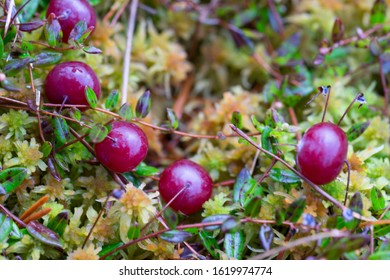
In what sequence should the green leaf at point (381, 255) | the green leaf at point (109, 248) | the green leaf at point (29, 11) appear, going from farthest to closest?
1. the green leaf at point (29, 11)
2. the green leaf at point (109, 248)
3. the green leaf at point (381, 255)

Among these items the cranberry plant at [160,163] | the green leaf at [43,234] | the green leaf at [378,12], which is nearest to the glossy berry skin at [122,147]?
the cranberry plant at [160,163]

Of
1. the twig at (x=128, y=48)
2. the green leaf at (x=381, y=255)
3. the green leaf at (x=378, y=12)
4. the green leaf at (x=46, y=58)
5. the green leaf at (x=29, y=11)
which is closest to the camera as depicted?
the green leaf at (x=381, y=255)

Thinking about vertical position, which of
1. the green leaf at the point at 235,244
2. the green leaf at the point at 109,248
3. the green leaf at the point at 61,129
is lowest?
the green leaf at the point at 235,244

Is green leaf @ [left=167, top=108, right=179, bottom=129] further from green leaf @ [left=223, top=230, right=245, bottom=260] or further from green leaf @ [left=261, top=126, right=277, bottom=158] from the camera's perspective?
green leaf @ [left=223, top=230, right=245, bottom=260]

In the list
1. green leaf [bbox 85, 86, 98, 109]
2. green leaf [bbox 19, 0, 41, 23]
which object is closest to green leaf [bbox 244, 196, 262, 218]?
green leaf [bbox 85, 86, 98, 109]

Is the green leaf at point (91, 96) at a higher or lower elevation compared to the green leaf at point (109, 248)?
higher

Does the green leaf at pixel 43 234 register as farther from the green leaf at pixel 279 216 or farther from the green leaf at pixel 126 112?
the green leaf at pixel 279 216
